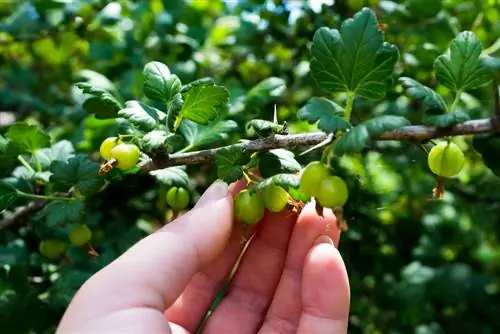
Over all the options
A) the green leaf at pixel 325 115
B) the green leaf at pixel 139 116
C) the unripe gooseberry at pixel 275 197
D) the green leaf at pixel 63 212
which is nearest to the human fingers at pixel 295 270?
the unripe gooseberry at pixel 275 197

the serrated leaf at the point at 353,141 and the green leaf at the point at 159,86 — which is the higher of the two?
the serrated leaf at the point at 353,141

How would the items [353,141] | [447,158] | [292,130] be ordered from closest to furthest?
1. [353,141]
2. [447,158]
3. [292,130]

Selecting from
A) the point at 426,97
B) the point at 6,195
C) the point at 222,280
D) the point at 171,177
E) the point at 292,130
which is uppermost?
the point at 426,97

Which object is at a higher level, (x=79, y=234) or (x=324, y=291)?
(x=324, y=291)

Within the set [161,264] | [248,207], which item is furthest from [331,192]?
[161,264]

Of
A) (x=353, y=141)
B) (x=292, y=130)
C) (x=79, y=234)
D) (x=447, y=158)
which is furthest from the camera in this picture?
(x=292, y=130)

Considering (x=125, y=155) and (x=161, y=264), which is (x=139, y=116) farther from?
(x=161, y=264)

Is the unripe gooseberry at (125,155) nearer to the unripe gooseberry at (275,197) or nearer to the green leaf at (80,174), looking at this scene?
the green leaf at (80,174)
